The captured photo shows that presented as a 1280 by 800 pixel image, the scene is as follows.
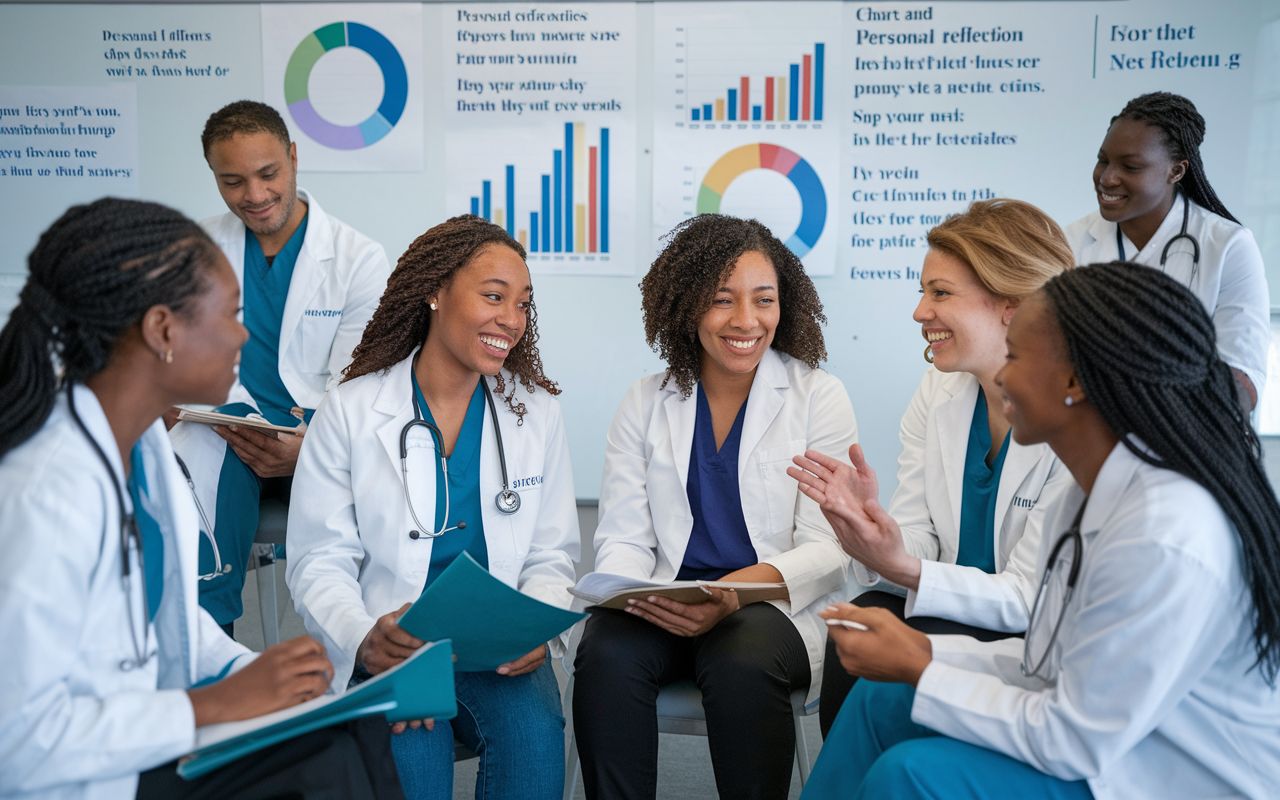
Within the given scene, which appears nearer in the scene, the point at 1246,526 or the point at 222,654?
the point at 1246,526

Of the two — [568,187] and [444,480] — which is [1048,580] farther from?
[568,187]

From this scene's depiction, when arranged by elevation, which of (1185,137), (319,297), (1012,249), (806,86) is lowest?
(319,297)

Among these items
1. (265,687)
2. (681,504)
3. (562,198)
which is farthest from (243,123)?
(265,687)

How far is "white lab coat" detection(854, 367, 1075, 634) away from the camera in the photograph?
64.4 inches

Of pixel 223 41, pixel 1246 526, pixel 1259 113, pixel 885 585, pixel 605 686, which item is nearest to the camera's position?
pixel 1246 526

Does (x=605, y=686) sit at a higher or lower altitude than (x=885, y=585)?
lower

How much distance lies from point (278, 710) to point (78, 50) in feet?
10.5

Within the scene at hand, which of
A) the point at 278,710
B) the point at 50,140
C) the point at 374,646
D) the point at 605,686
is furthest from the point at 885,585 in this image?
the point at 50,140

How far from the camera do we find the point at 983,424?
6.27 ft

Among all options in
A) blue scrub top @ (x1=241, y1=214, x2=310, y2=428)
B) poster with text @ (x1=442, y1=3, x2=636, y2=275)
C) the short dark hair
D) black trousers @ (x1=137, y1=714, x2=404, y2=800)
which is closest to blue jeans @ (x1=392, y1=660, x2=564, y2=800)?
black trousers @ (x1=137, y1=714, x2=404, y2=800)

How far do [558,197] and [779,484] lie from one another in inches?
68.1

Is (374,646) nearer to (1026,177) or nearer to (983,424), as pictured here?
(983,424)

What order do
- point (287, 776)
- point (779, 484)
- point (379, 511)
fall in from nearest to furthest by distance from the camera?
point (287, 776), point (379, 511), point (779, 484)

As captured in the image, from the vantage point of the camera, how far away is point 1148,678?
41.6 inches
